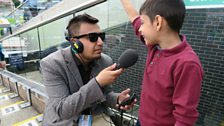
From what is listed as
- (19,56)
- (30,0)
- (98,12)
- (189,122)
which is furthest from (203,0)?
(30,0)

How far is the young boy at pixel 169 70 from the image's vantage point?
29.4 inches

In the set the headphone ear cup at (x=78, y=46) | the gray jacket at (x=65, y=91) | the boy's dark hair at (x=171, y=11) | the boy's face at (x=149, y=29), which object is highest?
the boy's dark hair at (x=171, y=11)

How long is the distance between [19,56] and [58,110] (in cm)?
426

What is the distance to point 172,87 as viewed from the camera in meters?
0.83

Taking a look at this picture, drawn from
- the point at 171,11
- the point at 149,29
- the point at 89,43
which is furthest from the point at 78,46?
the point at 171,11

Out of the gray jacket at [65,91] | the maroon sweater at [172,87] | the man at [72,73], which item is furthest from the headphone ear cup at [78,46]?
the maroon sweater at [172,87]

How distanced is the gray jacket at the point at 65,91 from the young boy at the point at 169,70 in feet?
1.07

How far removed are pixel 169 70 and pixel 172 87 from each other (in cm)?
8

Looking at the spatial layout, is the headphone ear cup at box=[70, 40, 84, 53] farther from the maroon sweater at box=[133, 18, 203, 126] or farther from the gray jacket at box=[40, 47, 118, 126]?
the maroon sweater at box=[133, 18, 203, 126]

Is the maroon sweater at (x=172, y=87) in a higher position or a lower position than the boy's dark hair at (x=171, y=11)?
lower

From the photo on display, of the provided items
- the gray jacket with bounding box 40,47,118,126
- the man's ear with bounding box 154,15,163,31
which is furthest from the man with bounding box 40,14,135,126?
the man's ear with bounding box 154,15,163,31

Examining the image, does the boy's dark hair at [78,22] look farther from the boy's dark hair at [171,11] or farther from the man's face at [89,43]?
the boy's dark hair at [171,11]

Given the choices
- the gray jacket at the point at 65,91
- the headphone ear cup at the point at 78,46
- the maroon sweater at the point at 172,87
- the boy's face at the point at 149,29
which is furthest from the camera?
the headphone ear cup at the point at 78,46

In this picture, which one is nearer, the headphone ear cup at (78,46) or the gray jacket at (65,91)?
the gray jacket at (65,91)
